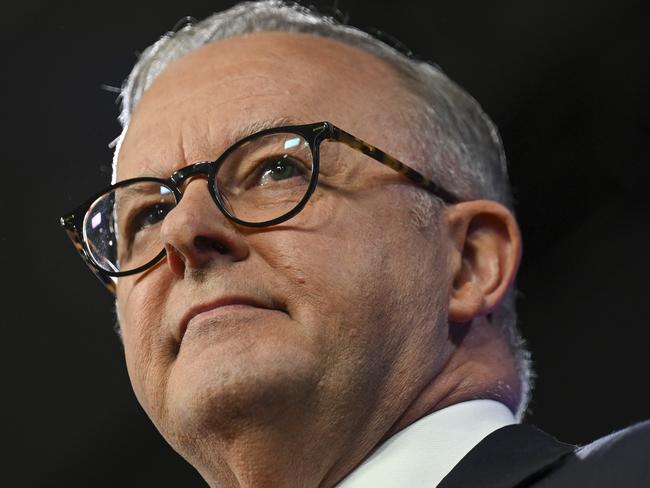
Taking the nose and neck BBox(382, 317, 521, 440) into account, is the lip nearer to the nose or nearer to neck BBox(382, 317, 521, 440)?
the nose

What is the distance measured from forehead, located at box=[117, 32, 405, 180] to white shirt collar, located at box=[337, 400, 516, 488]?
1.94 ft

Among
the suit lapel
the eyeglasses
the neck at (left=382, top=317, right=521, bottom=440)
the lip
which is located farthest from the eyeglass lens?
the suit lapel

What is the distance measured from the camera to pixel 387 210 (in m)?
1.97

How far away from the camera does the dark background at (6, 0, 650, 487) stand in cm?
269

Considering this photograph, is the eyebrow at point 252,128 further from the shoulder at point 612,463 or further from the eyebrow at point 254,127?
the shoulder at point 612,463

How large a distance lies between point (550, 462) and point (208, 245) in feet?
2.30

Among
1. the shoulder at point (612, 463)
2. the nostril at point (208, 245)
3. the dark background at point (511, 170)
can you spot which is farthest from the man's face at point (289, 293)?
the dark background at point (511, 170)

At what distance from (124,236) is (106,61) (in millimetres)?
846

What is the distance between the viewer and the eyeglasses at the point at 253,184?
6.28ft

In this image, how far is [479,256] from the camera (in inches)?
83.2

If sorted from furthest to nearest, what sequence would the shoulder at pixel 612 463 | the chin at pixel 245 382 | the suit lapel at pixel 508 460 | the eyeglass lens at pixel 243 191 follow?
the eyeglass lens at pixel 243 191 < the chin at pixel 245 382 < the suit lapel at pixel 508 460 < the shoulder at pixel 612 463

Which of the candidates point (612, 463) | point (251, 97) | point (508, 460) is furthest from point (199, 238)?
point (612, 463)

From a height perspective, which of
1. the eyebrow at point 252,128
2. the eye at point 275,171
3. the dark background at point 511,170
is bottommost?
the dark background at point 511,170

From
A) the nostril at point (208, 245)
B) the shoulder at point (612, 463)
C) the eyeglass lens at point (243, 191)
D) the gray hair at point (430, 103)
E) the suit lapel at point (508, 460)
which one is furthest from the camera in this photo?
the gray hair at point (430, 103)
